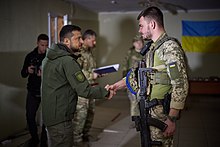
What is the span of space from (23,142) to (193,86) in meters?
4.72

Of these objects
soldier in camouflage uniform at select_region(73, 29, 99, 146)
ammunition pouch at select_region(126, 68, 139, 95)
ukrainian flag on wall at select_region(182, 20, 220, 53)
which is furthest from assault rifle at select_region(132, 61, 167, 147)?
ukrainian flag on wall at select_region(182, 20, 220, 53)

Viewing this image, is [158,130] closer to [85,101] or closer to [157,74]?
[157,74]

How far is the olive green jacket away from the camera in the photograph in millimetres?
1926

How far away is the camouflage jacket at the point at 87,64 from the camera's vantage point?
3449mm

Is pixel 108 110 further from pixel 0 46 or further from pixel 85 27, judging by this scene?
pixel 0 46

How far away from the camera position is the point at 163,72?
1.78 m

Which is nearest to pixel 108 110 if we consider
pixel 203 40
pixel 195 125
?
pixel 195 125

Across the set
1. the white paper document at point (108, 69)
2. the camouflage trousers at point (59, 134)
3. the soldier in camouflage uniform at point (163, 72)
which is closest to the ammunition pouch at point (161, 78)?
the soldier in camouflage uniform at point (163, 72)

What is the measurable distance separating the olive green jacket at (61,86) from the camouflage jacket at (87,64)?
4.61 feet

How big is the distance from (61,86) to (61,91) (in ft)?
0.13

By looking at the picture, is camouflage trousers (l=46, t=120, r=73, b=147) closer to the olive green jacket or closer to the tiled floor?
the olive green jacket

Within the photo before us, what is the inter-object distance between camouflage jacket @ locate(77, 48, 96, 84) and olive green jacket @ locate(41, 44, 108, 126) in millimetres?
1406

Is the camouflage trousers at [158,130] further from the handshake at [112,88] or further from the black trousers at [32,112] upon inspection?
the black trousers at [32,112]

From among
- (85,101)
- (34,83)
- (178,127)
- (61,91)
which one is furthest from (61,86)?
(178,127)
